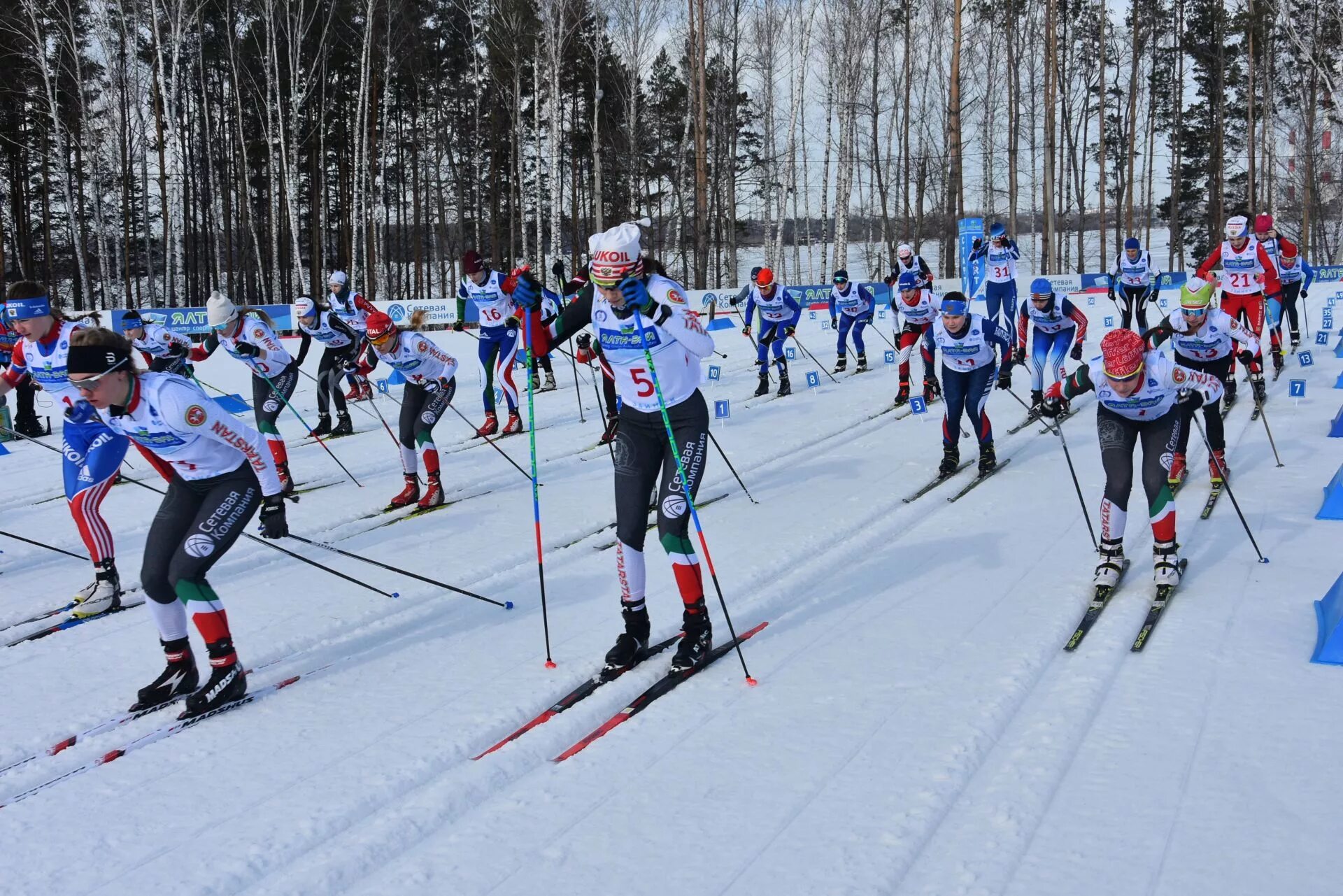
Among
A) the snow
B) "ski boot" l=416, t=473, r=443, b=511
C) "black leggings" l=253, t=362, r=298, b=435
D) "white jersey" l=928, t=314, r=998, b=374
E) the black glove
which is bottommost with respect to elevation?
the snow

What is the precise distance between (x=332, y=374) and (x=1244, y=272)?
10843 mm


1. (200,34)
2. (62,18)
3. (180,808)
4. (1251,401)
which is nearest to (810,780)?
(180,808)

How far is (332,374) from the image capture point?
1166 cm

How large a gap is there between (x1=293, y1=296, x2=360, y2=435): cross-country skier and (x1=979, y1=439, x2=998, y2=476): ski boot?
20.8 feet

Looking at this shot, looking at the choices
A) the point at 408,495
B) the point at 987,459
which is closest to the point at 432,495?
the point at 408,495

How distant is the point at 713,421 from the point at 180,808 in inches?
358

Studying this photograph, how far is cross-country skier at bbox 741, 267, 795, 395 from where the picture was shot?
13719 mm

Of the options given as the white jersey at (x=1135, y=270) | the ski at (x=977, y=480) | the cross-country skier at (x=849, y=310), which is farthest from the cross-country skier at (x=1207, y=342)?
the white jersey at (x=1135, y=270)

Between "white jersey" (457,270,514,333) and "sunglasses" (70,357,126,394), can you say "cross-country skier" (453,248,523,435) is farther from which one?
"sunglasses" (70,357,126,394)

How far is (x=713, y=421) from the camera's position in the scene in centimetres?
1237

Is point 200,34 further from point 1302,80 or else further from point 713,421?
point 1302,80

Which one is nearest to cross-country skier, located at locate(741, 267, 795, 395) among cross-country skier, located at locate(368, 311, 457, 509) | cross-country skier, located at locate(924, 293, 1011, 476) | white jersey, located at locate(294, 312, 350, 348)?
cross-country skier, located at locate(924, 293, 1011, 476)

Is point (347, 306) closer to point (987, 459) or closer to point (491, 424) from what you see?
point (491, 424)

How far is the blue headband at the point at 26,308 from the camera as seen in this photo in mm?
6465
